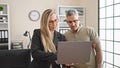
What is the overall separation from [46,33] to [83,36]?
18.8 inches

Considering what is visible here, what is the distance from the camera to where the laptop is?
1.54m

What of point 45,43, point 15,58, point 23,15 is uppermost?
point 23,15

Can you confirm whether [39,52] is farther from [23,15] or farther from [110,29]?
[23,15]

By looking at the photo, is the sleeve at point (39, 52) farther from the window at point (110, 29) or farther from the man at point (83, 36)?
the window at point (110, 29)

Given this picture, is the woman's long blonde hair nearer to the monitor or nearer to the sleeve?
the sleeve

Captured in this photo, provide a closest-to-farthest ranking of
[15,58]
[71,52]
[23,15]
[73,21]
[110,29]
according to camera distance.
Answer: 1. [71,52]
2. [15,58]
3. [73,21]
4. [110,29]
5. [23,15]

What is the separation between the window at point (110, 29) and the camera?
430 cm

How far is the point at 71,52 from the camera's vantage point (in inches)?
61.7

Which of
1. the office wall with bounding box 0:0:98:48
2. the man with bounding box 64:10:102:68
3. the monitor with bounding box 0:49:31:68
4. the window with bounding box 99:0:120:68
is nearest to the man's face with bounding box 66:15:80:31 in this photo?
the man with bounding box 64:10:102:68

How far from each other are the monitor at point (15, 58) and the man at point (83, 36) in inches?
19.8

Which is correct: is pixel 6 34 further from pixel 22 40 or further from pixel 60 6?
pixel 60 6

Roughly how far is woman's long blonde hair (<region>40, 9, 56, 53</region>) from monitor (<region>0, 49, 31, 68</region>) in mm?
162

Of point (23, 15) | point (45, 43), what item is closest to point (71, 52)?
point (45, 43)

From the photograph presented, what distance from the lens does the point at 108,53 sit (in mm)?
4703
